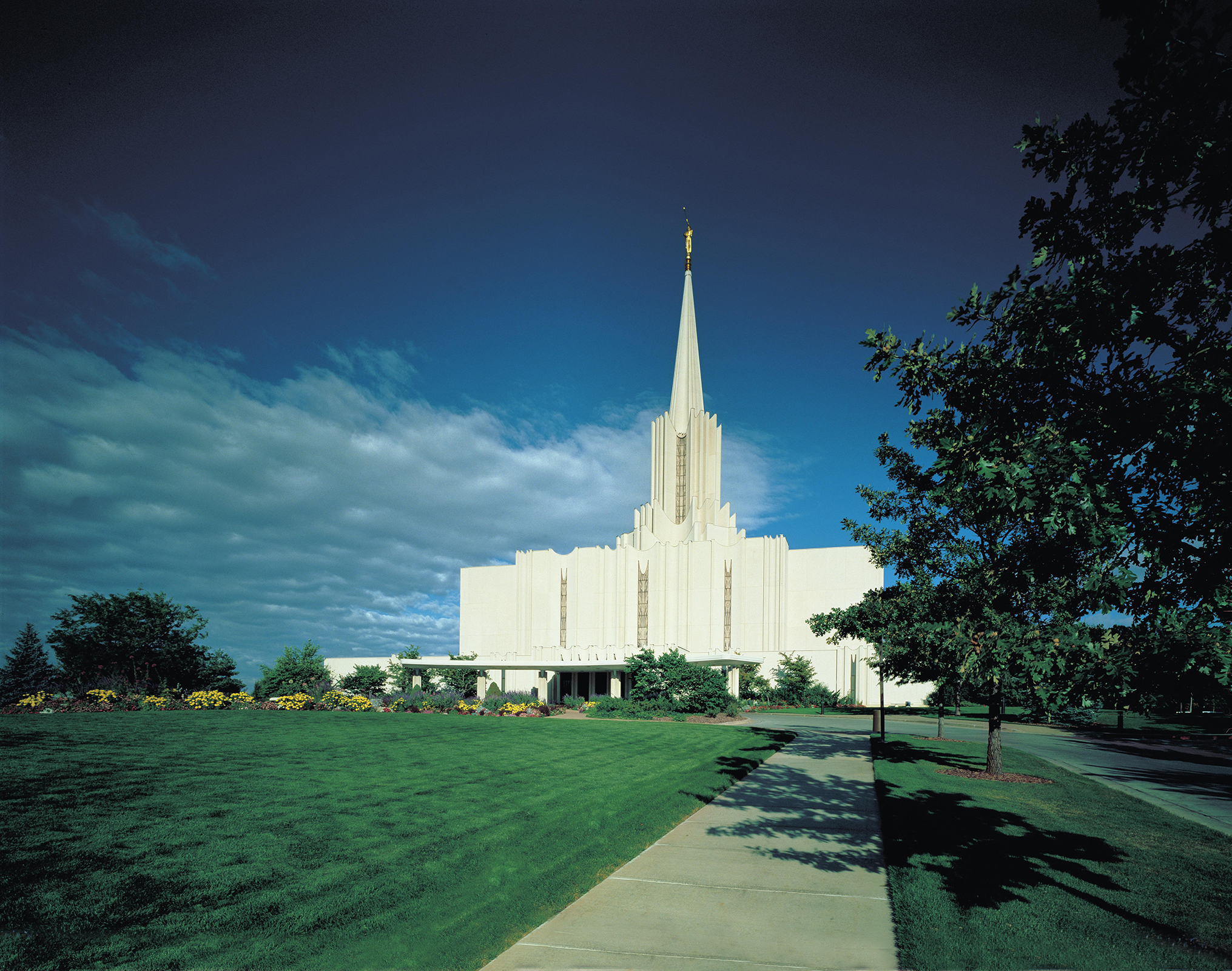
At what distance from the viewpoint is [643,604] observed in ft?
205

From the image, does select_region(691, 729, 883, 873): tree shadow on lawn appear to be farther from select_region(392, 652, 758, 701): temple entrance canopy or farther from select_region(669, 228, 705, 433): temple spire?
select_region(669, 228, 705, 433): temple spire

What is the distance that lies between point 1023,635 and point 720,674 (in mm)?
29773

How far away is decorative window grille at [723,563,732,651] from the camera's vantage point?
5962cm

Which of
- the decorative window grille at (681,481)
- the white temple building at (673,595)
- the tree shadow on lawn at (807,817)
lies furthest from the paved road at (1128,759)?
the decorative window grille at (681,481)

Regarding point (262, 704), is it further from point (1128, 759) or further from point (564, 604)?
point (564, 604)

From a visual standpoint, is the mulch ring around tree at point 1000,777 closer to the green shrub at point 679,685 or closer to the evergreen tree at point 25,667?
the green shrub at point 679,685

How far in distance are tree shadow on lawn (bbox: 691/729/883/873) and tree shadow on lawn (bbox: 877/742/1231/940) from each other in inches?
12.7

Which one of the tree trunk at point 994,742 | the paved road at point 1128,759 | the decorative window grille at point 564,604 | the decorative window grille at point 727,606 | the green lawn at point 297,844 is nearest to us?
the green lawn at point 297,844

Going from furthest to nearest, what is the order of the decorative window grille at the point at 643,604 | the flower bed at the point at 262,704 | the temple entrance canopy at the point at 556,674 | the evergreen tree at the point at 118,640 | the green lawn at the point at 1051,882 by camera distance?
the decorative window grille at the point at 643,604 → the temple entrance canopy at the point at 556,674 → the evergreen tree at the point at 118,640 → the flower bed at the point at 262,704 → the green lawn at the point at 1051,882

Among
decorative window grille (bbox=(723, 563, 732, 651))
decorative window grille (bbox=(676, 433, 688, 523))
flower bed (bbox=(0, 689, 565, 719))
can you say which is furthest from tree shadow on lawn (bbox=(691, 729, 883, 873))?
decorative window grille (bbox=(676, 433, 688, 523))

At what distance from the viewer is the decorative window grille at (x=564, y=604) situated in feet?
212

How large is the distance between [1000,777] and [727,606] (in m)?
45.2

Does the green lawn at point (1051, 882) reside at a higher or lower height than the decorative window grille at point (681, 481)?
lower

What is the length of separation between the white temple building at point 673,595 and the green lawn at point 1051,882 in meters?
39.3
